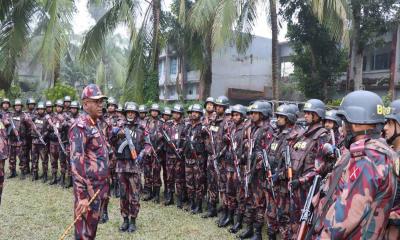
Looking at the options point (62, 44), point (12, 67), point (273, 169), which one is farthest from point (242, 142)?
point (12, 67)

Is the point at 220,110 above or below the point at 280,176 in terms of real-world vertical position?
above

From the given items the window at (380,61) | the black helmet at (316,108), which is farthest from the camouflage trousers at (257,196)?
the window at (380,61)

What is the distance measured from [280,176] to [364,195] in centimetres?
294

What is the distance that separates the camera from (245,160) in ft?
21.2

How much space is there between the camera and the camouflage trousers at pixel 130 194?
6.29 m

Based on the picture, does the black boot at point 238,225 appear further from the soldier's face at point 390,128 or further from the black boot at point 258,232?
the soldier's face at point 390,128

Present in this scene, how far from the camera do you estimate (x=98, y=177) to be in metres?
4.25

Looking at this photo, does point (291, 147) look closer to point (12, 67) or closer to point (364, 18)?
point (12, 67)

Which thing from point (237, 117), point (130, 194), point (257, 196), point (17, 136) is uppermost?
point (237, 117)

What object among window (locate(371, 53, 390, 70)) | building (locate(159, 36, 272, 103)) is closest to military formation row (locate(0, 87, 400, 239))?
window (locate(371, 53, 390, 70))

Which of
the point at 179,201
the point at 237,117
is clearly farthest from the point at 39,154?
the point at 237,117

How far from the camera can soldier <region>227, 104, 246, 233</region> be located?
255 inches

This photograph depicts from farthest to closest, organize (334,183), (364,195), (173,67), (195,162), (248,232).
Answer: (173,67)
(195,162)
(248,232)
(334,183)
(364,195)

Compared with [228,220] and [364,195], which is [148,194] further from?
[364,195]
